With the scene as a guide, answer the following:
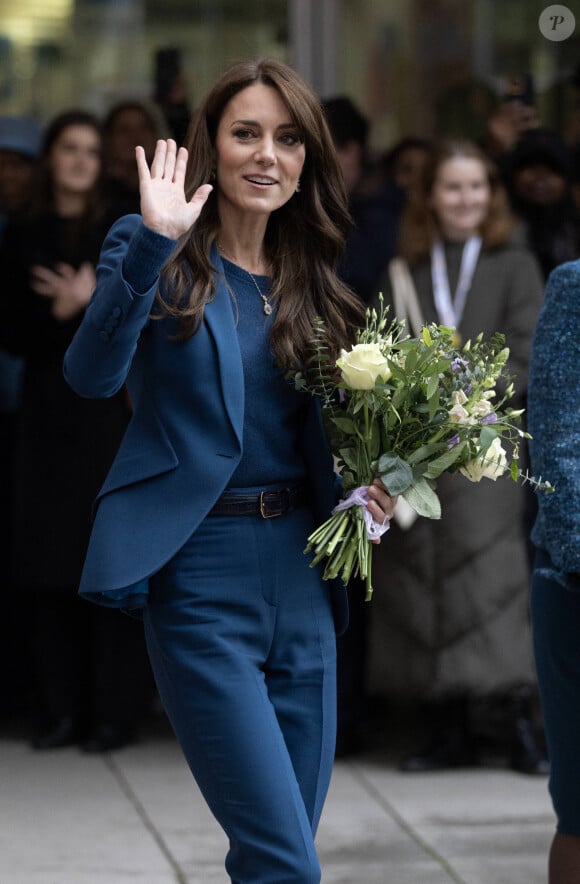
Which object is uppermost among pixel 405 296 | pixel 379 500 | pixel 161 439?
pixel 405 296

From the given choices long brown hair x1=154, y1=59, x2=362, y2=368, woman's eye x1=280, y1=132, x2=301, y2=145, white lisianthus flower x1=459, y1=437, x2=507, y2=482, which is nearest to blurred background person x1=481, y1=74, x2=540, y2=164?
long brown hair x1=154, y1=59, x2=362, y2=368

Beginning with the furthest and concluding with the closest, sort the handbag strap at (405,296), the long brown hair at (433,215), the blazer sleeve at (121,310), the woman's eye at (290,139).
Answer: the long brown hair at (433,215)
the handbag strap at (405,296)
the woman's eye at (290,139)
the blazer sleeve at (121,310)

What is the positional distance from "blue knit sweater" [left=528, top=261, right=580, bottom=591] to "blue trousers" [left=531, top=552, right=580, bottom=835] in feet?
0.40

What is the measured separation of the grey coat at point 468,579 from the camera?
5609 mm

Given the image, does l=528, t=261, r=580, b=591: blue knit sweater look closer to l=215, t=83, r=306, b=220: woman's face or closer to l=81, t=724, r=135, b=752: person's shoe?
l=215, t=83, r=306, b=220: woman's face

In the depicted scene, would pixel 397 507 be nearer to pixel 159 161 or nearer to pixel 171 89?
pixel 171 89

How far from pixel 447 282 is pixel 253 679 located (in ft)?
9.20

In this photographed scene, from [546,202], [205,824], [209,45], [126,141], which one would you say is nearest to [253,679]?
[205,824]

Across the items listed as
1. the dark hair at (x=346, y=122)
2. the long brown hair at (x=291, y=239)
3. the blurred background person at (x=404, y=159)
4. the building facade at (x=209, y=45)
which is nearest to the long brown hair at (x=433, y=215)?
the dark hair at (x=346, y=122)

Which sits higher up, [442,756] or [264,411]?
[264,411]

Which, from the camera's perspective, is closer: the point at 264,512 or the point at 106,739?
the point at 264,512

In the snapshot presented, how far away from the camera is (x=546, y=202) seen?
232 inches

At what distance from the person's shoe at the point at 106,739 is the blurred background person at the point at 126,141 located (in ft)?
6.29

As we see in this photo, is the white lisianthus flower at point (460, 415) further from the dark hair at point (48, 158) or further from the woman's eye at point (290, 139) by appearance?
the dark hair at point (48, 158)
